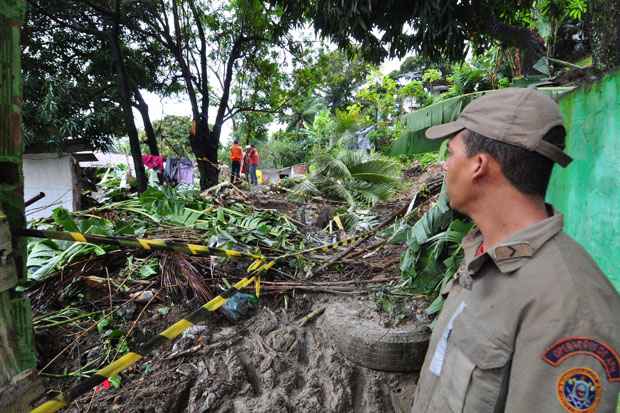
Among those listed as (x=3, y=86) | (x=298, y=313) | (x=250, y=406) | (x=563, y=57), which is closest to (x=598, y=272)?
(x=3, y=86)

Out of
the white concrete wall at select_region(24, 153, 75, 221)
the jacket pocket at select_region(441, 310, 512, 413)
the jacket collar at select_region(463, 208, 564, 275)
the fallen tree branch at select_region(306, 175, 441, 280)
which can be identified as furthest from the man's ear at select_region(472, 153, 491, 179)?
the white concrete wall at select_region(24, 153, 75, 221)

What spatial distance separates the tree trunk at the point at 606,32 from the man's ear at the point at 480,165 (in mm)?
2721

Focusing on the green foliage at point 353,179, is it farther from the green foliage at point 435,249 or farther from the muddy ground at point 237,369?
the muddy ground at point 237,369

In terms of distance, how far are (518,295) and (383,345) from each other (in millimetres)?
1859

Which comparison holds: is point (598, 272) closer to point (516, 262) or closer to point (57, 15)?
point (516, 262)

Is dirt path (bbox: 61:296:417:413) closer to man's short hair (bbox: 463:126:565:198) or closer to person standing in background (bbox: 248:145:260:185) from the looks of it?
man's short hair (bbox: 463:126:565:198)

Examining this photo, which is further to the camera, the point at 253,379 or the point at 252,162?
the point at 252,162

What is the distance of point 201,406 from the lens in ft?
7.26

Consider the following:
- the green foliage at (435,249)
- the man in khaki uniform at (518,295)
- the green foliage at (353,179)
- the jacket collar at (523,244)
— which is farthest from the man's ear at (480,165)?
the green foliage at (353,179)

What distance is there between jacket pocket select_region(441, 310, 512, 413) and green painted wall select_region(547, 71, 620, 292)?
1.54m

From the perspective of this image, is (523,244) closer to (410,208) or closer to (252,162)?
(410,208)

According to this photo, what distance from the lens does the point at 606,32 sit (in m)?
2.89

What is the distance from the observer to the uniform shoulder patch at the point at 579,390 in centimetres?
73

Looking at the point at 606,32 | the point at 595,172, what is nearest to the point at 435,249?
the point at 595,172
